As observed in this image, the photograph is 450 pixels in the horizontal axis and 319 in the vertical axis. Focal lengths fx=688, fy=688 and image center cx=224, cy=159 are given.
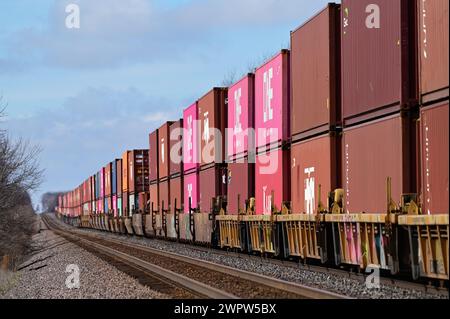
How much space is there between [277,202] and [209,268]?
258cm

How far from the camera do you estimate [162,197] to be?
34438 mm

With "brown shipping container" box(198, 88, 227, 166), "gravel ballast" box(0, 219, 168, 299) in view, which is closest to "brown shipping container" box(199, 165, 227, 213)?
"brown shipping container" box(198, 88, 227, 166)

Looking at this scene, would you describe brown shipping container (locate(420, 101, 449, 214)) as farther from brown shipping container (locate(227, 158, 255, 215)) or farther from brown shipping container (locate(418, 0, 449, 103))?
brown shipping container (locate(227, 158, 255, 215))

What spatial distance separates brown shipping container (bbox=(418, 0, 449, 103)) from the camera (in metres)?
10.3

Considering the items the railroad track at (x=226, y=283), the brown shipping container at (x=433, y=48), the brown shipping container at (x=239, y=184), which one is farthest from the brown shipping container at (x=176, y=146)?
the brown shipping container at (x=433, y=48)

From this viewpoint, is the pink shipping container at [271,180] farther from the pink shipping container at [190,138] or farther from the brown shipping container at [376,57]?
the pink shipping container at [190,138]

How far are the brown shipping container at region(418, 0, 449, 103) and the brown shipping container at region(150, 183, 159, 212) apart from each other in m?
25.7

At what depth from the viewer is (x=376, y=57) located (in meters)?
12.5

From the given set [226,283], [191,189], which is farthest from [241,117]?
[226,283]

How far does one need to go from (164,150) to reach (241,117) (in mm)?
12826

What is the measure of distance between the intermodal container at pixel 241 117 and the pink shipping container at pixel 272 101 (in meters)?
0.41
